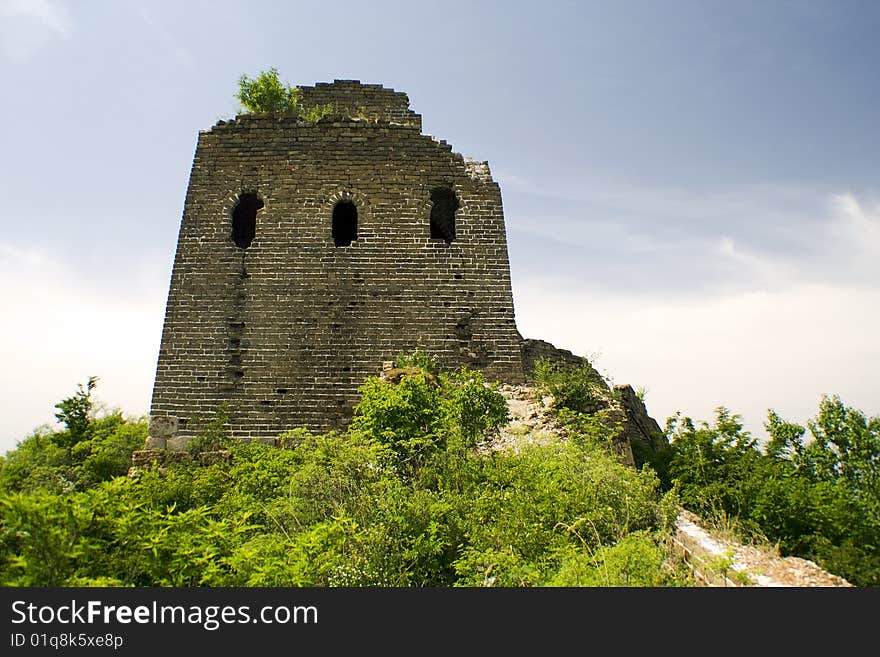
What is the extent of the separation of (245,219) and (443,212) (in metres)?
4.05

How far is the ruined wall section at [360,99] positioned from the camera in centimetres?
1294

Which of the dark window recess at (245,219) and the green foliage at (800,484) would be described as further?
the dark window recess at (245,219)

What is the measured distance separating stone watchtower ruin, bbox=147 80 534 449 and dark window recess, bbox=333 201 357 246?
0.08ft

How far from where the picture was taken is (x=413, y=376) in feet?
25.9

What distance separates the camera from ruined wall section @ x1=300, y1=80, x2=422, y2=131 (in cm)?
1294

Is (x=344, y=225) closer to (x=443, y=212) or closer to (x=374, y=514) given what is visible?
(x=443, y=212)

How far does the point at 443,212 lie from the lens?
10906 mm

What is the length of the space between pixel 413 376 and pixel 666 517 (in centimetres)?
393

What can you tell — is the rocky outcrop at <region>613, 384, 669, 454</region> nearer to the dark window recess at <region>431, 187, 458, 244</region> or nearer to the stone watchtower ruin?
the stone watchtower ruin

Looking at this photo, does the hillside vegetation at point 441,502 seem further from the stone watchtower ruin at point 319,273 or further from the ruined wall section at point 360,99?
the ruined wall section at point 360,99

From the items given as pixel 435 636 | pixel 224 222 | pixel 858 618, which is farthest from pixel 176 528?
pixel 224 222

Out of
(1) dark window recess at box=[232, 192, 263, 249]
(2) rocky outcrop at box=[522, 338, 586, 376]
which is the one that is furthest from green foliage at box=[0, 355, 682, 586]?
(1) dark window recess at box=[232, 192, 263, 249]

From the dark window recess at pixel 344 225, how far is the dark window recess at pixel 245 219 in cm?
153

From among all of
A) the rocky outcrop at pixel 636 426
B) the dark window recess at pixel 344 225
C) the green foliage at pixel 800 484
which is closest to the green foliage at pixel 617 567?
the green foliage at pixel 800 484
